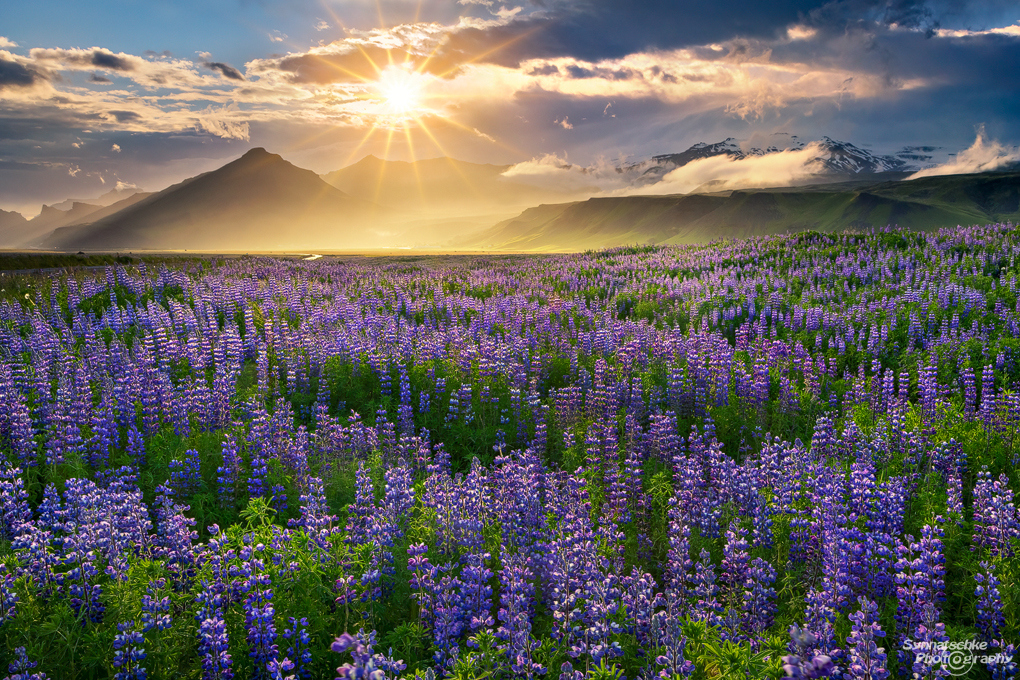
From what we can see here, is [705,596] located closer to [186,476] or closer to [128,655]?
[128,655]

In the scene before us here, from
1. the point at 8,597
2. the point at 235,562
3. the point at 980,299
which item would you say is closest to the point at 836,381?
the point at 980,299

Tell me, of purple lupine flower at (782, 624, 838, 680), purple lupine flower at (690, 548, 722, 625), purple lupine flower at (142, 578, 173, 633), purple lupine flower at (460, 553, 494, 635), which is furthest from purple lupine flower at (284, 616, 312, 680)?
purple lupine flower at (782, 624, 838, 680)

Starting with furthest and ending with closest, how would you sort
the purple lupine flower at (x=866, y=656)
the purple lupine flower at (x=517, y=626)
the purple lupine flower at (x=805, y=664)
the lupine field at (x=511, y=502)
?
the lupine field at (x=511, y=502) < the purple lupine flower at (x=517, y=626) < the purple lupine flower at (x=866, y=656) < the purple lupine flower at (x=805, y=664)

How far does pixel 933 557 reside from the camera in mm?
3811

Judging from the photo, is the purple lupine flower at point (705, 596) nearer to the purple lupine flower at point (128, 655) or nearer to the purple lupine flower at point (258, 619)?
the purple lupine flower at point (258, 619)

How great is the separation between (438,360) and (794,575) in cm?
771

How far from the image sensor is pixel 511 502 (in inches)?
196

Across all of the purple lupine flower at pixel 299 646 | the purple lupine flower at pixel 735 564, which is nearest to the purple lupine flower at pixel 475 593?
the purple lupine flower at pixel 299 646

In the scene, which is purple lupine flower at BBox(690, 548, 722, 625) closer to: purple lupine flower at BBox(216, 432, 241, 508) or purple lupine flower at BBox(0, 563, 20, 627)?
purple lupine flower at BBox(0, 563, 20, 627)

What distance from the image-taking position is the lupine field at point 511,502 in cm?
355

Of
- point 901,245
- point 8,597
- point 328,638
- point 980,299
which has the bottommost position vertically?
point 328,638

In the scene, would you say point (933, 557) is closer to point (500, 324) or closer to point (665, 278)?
point (500, 324)

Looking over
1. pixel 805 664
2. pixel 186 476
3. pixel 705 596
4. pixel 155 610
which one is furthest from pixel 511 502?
pixel 186 476

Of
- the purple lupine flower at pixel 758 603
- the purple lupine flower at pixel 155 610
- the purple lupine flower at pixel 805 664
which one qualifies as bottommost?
the purple lupine flower at pixel 758 603
